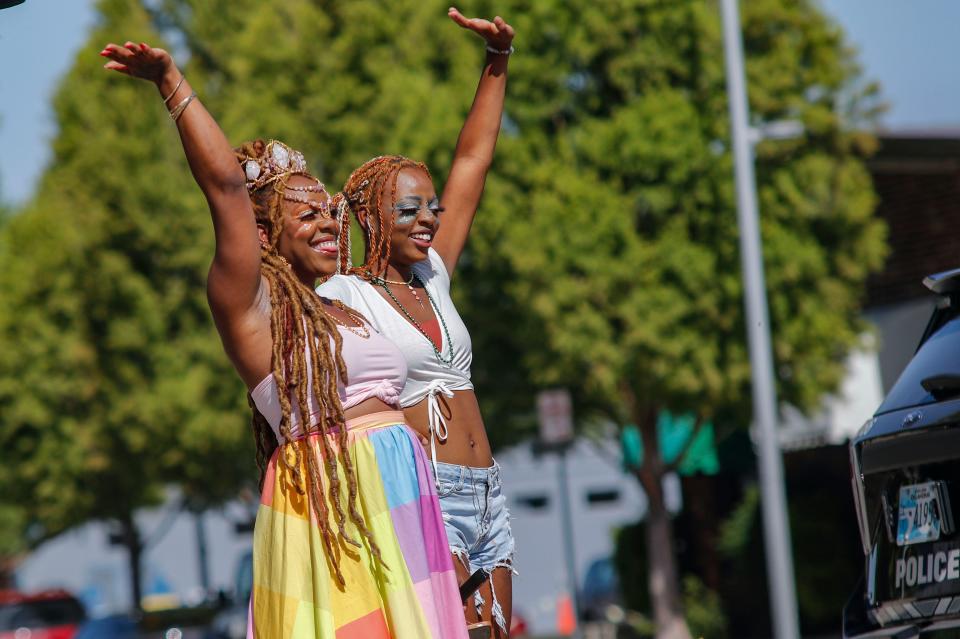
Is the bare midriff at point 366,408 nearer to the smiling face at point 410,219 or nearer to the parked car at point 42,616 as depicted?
the smiling face at point 410,219

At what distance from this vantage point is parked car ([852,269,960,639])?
448cm

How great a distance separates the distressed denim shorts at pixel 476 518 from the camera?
427 centimetres

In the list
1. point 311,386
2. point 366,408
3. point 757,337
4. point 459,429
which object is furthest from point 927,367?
point 757,337

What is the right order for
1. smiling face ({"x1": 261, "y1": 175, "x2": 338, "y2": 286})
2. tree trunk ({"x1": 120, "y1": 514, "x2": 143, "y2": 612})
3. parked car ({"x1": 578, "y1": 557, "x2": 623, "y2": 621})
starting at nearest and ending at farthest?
smiling face ({"x1": 261, "y1": 175, "x2": 338, "y2": 286})
parked car ({"x1": 578, "y1": 557, "x2": 623, "y2": 621})
tree trunk ({"x1": 120, "y1": 514, "x2": 143, "y2": 612})

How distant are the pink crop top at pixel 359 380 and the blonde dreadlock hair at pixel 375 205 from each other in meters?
0.75

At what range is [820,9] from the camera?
18547 millimetres

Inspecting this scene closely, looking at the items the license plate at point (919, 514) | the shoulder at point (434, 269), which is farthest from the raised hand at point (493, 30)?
the license plate at point (919, 514)

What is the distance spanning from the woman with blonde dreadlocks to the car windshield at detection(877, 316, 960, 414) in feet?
5.97

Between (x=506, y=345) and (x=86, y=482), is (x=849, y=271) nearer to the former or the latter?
(x=506, y=345)

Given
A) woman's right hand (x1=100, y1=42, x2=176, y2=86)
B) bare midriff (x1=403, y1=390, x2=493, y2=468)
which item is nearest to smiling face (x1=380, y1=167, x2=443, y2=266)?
bare midriff (x1=403, y1=390, x2=493, y2=468)

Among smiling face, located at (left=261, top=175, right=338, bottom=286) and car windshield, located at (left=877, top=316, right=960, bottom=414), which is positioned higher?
smiling face, located at (left=261, top=175, right=338, bottom=286)

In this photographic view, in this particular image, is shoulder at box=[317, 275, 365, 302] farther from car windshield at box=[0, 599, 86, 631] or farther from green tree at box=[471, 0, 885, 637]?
car windshield at box=[0, 599, 86, 631]

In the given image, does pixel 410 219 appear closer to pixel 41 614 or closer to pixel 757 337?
pixel 757 337

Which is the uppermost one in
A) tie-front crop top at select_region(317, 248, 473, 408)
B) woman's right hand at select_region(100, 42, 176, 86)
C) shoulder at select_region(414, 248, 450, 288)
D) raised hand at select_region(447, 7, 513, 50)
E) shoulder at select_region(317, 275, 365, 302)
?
raised hand at select_region(447, 7, 513, 50)
